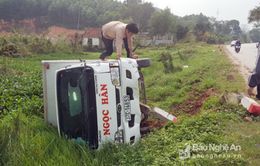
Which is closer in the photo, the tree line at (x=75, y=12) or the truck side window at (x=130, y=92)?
the truck side window at (x=130, y=92)

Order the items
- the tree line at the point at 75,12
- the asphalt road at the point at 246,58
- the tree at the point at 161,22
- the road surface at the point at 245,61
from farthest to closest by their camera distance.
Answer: the tree line at the point at 75,12
the tree at the point at 161,22
the asphalt road at the point at 246,58
the road surface at the point at 245,61

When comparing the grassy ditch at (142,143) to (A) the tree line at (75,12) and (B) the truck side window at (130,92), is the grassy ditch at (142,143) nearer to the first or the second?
(B) the truck side window at (130,92)

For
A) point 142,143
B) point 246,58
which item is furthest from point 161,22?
point 142,143

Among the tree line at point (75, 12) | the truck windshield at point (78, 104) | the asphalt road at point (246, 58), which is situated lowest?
the asphalt road at point (246, 58)

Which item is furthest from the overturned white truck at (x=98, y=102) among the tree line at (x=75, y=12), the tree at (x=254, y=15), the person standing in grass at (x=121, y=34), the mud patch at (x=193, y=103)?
the tree line at (x=75, y=12)

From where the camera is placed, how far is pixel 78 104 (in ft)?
17.7

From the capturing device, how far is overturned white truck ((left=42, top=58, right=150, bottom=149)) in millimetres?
5238

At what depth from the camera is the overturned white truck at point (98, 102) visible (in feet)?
17.2

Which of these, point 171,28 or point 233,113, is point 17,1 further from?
point 233,113

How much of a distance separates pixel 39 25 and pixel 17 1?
6.61 m

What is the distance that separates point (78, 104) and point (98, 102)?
0.37 meters

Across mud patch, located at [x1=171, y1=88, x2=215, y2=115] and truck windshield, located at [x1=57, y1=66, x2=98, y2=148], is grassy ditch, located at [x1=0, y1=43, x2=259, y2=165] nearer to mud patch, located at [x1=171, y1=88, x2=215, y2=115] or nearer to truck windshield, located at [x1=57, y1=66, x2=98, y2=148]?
mud patch, located at [x1=171, y1=88, x2=215, y2=115]

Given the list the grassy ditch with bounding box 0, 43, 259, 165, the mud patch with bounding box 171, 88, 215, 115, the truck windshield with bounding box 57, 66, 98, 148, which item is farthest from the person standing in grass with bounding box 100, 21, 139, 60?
the truck windshield with bounding box 57, 66, 98, 148

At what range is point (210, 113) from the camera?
652cm
